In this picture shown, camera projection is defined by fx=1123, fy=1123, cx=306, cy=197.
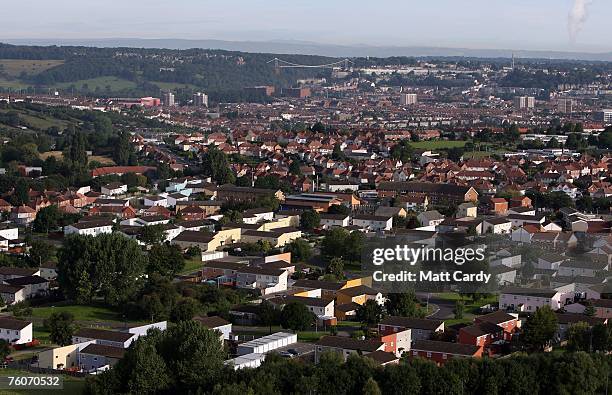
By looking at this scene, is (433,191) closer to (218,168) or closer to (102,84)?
(218,168)

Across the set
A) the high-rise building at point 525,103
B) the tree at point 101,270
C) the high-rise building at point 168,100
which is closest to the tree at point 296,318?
the tree at point 101,270

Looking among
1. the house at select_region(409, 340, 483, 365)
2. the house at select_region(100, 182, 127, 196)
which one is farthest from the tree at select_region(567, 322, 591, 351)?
the house at select_region(100, 182, 127, 196)

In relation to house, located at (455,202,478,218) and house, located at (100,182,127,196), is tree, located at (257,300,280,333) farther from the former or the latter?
house, located at (100,182,127,196)

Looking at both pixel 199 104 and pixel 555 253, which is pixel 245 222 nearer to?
pixel 555 253

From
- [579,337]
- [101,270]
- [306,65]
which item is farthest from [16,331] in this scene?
[306,65]

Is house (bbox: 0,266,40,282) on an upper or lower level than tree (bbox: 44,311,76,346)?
lower

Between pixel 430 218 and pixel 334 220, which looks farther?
pixel 334 220
